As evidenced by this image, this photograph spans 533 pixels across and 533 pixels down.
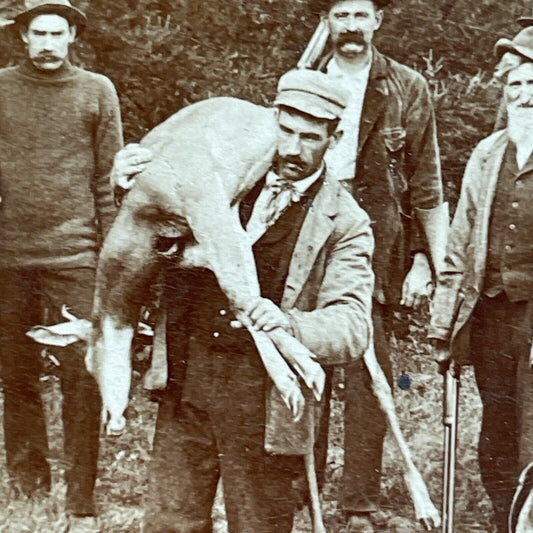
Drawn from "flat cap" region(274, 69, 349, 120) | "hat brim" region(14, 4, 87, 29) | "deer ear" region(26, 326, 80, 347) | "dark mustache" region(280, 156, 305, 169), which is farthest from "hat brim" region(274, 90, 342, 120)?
"deer ear" region(26, 326, 80, 347)

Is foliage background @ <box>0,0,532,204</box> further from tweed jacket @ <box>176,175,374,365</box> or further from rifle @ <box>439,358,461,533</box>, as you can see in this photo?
rifle @ <box>439,358,461,533</box>

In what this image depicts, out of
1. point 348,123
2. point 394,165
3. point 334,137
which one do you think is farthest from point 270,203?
point 394,165

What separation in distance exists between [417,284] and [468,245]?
29cm

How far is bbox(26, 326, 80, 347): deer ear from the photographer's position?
591 centimetres

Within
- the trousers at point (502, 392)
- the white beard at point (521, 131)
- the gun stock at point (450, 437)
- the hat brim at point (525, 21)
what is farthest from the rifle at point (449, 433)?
the hat brim at point (525, 21)

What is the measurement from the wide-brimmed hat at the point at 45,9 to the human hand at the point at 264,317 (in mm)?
1516

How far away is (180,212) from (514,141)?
156cm

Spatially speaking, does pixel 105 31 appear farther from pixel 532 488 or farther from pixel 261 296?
pixel 532 488

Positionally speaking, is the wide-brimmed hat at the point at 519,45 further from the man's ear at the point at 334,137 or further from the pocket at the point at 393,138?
the man's ear at the point at 334,137

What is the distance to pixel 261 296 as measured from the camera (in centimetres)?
584

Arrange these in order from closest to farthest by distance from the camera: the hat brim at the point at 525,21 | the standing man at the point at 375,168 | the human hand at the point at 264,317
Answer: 1. the human hand at the point at 264,317
2. the standing man at the point at 375,168
3. the hat brim at the point at 525,21

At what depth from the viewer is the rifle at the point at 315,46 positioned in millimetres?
5980

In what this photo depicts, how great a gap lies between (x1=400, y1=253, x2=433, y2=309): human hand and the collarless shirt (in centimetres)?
52

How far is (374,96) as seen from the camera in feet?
19.8
